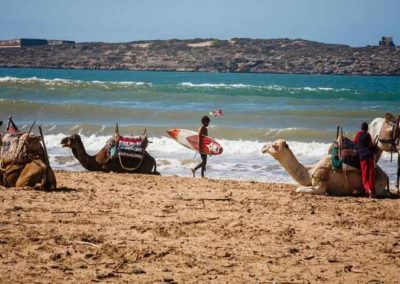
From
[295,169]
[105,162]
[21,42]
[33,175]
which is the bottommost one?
[105,162]

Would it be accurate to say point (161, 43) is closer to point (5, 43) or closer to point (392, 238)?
point (5, 43)

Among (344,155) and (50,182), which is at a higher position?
(344,155)

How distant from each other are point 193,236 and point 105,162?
6.83 m

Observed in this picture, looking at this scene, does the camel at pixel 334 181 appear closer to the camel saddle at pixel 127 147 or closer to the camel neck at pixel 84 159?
the camel saddle at pixel 127 147

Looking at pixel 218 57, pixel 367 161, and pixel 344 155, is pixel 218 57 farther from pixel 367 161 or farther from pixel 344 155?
pixel 367 161

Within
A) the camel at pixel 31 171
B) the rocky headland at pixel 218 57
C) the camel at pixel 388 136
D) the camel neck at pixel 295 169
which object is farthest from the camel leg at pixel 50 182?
the rocky headland at pixel 218 57

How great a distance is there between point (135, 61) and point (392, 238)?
350 feet

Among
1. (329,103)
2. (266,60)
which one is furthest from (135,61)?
(329,103)

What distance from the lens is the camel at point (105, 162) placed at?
14500 millimetres

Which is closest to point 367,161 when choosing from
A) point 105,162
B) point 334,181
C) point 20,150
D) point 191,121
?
point 334,181

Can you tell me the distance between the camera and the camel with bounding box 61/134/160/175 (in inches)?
571

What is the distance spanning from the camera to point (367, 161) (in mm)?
11148

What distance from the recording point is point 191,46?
119 metres

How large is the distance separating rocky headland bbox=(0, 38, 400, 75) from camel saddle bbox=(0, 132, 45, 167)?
91.4 m
